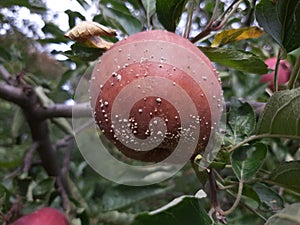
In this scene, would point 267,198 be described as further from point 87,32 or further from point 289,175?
point 87,32

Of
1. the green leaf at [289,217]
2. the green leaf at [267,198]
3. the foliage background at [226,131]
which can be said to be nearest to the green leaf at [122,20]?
the foliage background at [226,131]

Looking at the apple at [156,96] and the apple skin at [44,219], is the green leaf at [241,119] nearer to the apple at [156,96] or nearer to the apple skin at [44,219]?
the apple at [156,96]

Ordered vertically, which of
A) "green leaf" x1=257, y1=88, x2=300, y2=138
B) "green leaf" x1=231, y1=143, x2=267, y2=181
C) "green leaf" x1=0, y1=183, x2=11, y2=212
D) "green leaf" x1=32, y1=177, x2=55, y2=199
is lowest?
"green leaf" x1=32, y1=177, x2=55, y2=199

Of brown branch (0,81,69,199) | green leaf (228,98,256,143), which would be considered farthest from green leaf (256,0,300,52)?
brown branch (0,81,69,199)

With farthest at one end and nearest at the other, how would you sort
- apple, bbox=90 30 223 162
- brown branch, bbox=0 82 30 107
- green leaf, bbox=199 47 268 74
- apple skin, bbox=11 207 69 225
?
brown branch, bbox=0 82 30 107
apple skin, bbox=11 207 69 225
green leaf, bbox=199 47 268 74
apple, bbox=90 30 223 162

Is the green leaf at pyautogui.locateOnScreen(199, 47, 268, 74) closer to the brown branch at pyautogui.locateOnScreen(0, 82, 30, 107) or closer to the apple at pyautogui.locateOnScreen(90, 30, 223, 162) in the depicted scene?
the apple at pyautogui.locateOnScreen(90, 30, 223, 162)

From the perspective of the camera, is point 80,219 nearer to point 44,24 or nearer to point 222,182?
point 222,182
